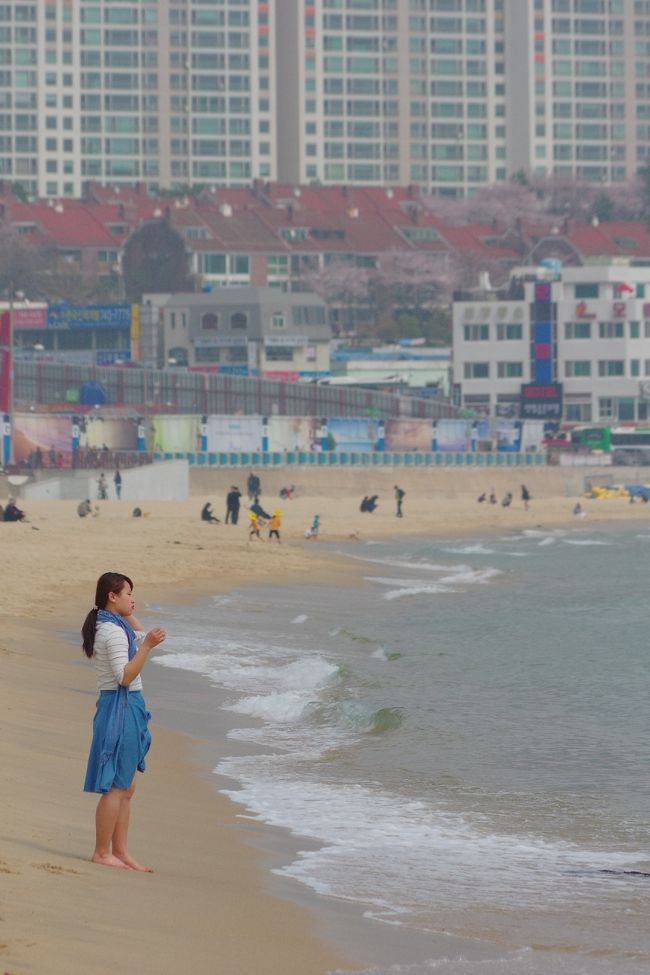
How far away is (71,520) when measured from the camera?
51.1 metres

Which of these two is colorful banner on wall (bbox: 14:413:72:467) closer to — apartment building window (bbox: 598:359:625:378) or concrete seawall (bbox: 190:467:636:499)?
concrete seawall (bbox: 190:467:636:499)

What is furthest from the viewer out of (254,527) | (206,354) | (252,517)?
(206,354)

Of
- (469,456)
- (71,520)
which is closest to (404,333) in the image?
(469,456)

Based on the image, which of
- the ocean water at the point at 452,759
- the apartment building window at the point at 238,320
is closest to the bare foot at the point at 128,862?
the ocean water at the point at 452,759

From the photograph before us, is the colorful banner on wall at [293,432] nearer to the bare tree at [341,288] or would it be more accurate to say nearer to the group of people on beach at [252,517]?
the group of people on beach at [252,517]

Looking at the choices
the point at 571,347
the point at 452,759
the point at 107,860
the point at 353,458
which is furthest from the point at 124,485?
the point at 107,860

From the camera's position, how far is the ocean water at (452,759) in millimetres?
11211

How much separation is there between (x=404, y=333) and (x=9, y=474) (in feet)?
244

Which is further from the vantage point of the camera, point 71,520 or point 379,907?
point 71,520

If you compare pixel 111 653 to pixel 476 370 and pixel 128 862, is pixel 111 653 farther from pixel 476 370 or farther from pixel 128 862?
pixel 476 370

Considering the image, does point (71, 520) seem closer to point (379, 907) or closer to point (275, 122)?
point (379, 907)

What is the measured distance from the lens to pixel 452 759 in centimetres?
1756

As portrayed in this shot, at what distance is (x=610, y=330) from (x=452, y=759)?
92403 millimetres

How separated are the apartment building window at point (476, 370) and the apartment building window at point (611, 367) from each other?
657cm
